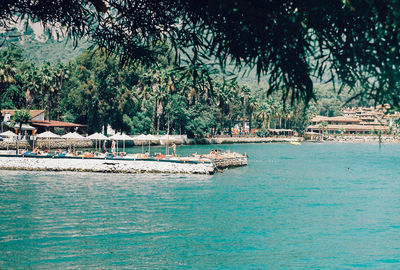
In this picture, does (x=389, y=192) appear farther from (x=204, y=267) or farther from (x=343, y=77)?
(x=343, y=77)

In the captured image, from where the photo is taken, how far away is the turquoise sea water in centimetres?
1945

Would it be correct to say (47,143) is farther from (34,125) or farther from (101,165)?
(101,165)

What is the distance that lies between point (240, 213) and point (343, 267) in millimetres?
10213

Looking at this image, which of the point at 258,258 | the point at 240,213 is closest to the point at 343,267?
the point at 258,258

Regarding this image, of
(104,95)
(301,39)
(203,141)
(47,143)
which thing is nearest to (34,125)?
(47,143)

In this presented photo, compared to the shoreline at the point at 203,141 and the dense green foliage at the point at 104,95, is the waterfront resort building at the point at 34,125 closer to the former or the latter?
the shoreline at the point at 203,141

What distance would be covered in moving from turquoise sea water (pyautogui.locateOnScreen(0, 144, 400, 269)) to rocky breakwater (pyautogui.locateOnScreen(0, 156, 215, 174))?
2.53 meters

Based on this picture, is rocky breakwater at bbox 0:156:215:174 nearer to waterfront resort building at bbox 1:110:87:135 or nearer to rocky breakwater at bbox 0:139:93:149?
rocky breakwater at bbox 0:139:93:149

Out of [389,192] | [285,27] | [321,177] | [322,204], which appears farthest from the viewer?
[321,177]

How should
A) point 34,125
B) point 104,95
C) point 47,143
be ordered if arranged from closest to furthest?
point 34,125, point 47,143, point 104,95

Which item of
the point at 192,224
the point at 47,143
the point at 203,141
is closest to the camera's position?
the point at 192,224

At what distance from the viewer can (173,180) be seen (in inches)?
1639

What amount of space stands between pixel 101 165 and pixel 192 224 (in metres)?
23.5

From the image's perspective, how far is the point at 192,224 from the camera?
25219 mm
